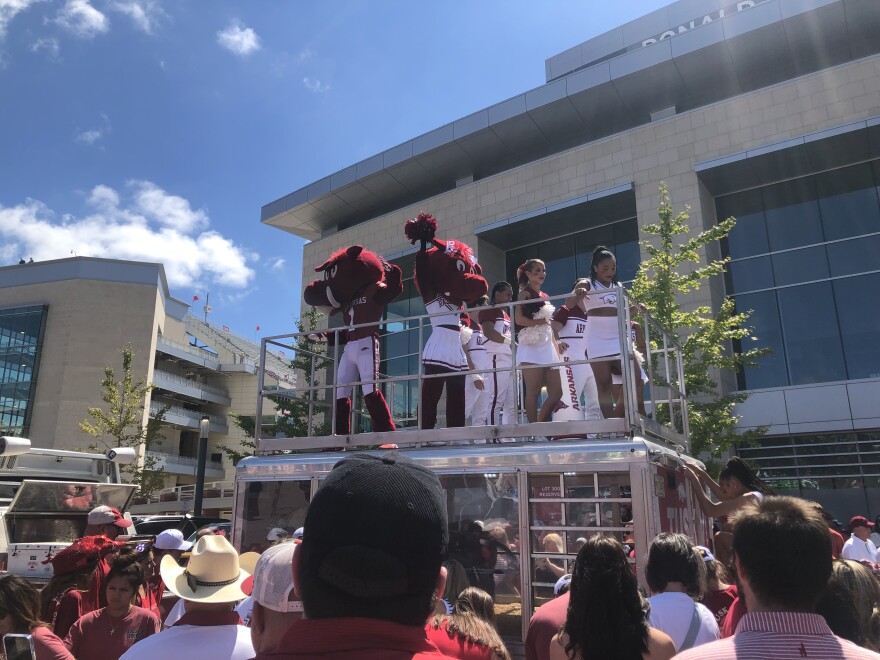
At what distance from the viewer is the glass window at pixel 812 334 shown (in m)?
18.5

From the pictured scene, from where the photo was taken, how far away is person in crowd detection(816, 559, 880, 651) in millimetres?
2895

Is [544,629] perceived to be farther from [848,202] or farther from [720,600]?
[848,202]

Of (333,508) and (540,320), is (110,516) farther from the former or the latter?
(333,508)

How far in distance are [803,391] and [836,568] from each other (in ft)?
55.8

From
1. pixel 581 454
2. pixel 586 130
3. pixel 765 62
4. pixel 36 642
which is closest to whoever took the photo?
pixel 36 642

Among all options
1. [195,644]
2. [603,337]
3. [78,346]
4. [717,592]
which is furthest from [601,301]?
[78,346]

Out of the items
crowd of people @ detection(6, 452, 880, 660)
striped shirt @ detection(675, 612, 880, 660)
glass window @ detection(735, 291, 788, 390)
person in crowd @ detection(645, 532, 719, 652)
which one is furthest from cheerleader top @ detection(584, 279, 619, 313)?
glass window @ detection(735, 291, 788, 390)

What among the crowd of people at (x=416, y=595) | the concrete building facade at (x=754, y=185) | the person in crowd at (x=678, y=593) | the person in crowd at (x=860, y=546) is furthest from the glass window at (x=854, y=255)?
the person in crowd at (x=678, y=593)

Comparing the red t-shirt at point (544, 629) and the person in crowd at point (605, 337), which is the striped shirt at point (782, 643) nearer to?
the red t-shirt at point (544, 629)

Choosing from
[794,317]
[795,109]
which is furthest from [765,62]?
[794,317]

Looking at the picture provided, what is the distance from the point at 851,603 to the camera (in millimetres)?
2930

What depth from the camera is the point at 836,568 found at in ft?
10.5

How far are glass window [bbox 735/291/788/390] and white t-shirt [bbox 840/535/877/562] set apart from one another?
11022 mm

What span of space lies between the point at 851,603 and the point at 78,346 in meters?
48.7
